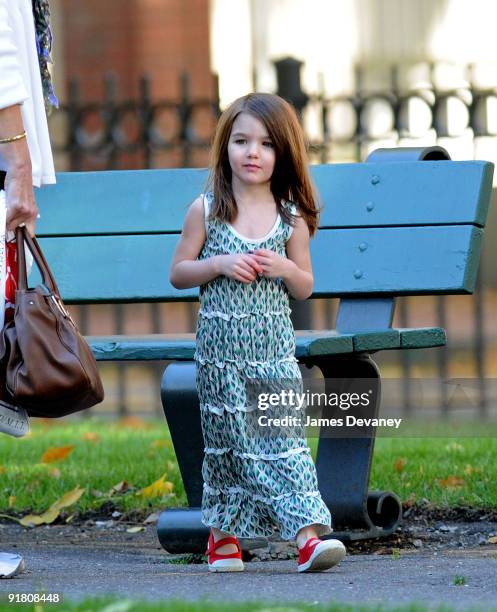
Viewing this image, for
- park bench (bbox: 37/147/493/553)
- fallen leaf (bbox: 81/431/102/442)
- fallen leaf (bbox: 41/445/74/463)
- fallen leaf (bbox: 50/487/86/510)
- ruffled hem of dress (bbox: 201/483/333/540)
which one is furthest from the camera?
fallen leaf (bbox: 81/431/102/442)

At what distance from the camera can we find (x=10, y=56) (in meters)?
3.83

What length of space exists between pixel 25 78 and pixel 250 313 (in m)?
0.84

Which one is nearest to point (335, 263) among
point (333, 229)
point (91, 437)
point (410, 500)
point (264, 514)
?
point (333, 229)

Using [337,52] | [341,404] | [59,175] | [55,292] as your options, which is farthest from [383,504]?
[337,52]

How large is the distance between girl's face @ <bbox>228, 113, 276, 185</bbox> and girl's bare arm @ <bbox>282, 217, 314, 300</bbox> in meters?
0.16

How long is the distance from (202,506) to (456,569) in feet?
2.23

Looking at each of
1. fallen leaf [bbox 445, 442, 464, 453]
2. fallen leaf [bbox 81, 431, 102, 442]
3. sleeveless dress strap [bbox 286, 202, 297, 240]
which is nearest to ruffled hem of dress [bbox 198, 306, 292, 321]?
sleeveless dress strap [bbox 286, 202, 297, 240]

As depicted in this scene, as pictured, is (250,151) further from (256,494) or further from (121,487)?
(121,487)

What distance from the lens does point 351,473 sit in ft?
14.9

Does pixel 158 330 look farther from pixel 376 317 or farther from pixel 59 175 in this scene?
pixel 376 317

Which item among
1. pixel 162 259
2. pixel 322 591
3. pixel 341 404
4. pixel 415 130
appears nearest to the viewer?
pixel 322 591

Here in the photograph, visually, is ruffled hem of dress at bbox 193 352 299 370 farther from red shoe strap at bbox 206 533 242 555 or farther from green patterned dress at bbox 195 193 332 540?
red shoe strap at bbox 206 533 242 555

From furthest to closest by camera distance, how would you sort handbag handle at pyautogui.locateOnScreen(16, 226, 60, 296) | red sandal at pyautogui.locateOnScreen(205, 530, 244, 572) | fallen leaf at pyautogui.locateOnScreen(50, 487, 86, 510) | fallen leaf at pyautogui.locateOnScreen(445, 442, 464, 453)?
fallen leaf at pyautogui.locateOnScreen(445, 442, 464, 453) → fallen leaf at pyautogui.locateOnScreen(50, 487, 86, 510) → red sandal at pyautogui.locateOnScreen(205, 530, 244, 572) → handbag handle at pyautogui.locateOnScreen(16, 226, 60, 296)

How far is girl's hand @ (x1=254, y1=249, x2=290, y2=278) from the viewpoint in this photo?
395cm
